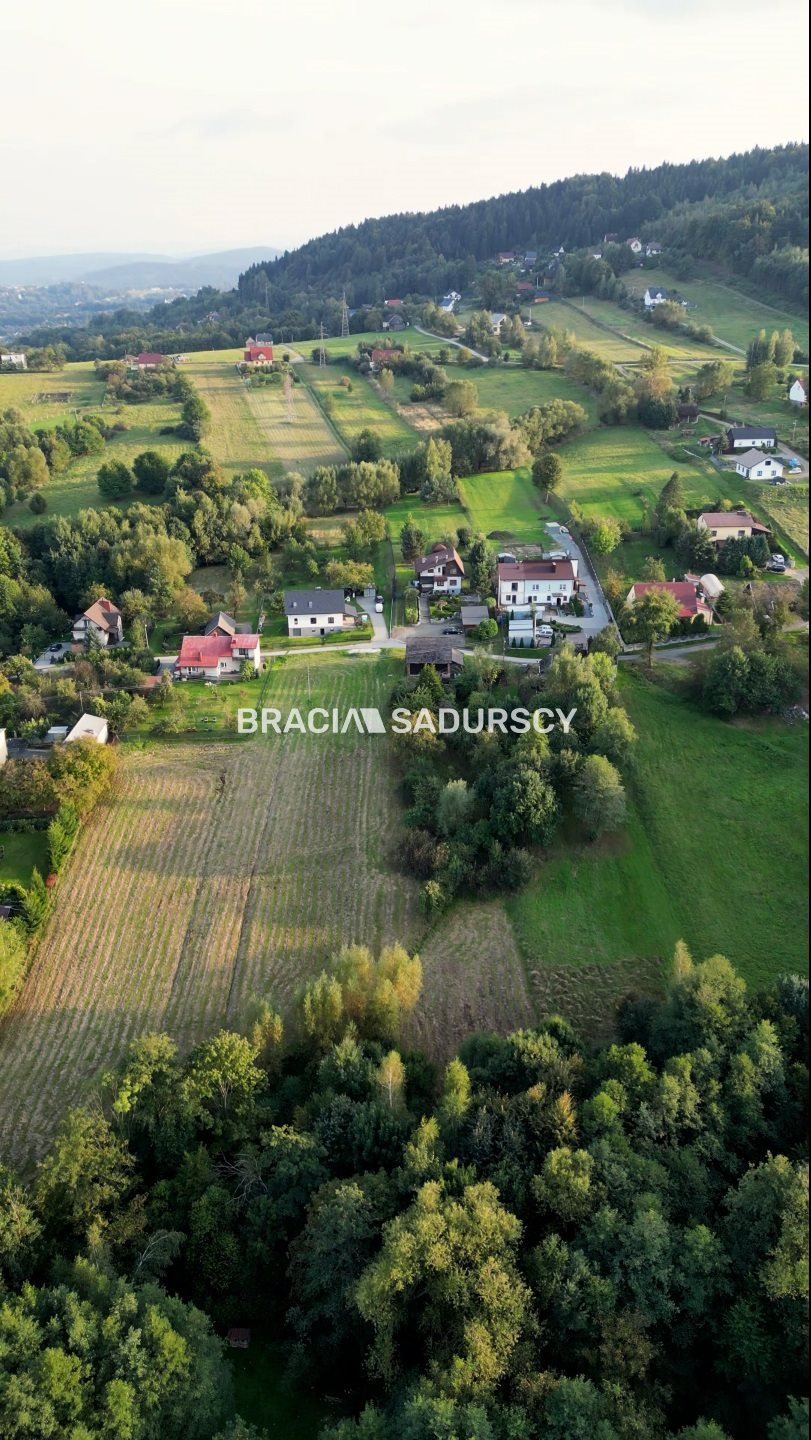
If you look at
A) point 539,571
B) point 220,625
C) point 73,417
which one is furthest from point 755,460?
point 73,417

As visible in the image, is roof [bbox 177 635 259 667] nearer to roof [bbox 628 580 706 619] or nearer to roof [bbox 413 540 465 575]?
roof [bbox 413 540 465 575]

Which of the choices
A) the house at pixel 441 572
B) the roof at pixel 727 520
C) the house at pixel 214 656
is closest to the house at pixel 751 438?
the roof at pixel 727 520

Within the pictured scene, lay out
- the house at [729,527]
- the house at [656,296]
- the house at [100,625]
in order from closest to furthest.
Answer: the house at [100,625], the house at [729,527], the house at [656,296]

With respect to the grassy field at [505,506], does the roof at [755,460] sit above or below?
above

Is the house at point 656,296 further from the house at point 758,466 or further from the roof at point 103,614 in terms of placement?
the roof at point 103,614

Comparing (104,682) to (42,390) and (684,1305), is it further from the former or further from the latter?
(42,390)

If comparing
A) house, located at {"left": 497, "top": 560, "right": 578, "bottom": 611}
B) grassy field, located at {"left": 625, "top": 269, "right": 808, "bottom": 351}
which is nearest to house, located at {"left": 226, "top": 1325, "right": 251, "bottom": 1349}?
house, located at {"left": 497, "top": 560, "right": 578, "bottom": 611}

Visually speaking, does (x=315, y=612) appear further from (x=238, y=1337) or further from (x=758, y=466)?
(x=238, y=1337)
